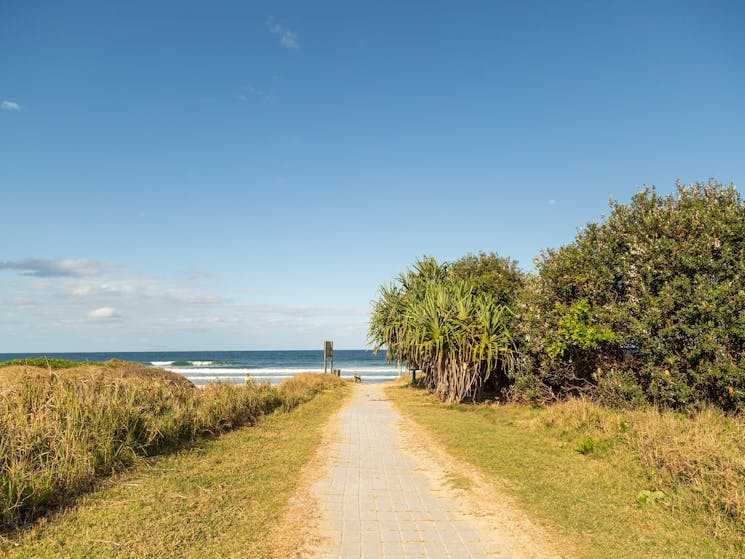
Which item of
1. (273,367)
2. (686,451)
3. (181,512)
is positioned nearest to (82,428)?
(181,512)

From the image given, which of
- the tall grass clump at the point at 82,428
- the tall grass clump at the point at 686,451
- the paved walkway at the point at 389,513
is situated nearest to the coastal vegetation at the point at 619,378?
the tall grass clump at the point at 686,451

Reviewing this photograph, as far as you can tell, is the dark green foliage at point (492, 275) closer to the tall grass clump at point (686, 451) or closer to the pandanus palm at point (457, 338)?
the pandanus palm at point (457, 338)

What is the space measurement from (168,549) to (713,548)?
18.1 feet

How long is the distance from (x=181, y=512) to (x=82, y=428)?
2.64 m

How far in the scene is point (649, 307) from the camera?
1067 centimetres

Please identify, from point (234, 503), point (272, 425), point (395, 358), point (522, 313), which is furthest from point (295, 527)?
Answer: point (395, 358)

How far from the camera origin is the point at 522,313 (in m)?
15.0

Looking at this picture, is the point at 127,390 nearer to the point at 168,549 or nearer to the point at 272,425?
the point at 272,425

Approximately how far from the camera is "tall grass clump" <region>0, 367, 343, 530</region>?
5285 millimetres

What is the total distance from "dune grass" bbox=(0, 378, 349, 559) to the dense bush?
815 centimetres

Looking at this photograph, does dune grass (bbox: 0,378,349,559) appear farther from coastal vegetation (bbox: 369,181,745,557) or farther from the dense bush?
the dense bush

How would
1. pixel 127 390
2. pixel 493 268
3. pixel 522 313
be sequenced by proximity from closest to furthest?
pixel 127 390
pixel 522 313
pixel 493 268

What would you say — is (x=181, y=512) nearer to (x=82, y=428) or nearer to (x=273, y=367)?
(x=82, y=428)

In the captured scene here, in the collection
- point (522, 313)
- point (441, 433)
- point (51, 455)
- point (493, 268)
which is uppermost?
point (493, 268)
